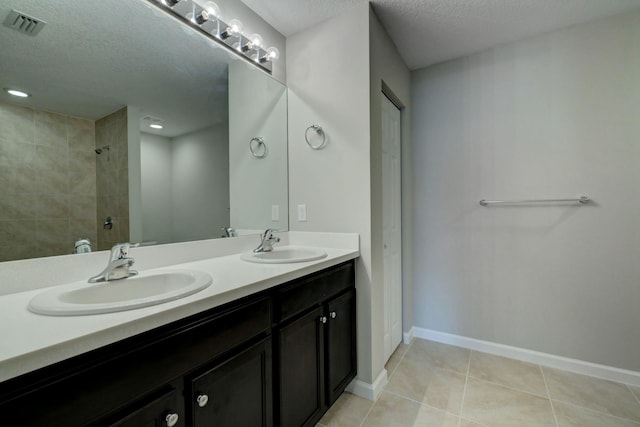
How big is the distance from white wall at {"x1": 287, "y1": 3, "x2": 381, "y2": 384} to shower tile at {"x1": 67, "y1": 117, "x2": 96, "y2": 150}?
1.13 metres

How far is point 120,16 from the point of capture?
116 cm

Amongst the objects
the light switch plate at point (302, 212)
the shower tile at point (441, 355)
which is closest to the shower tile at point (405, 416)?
the shower tile at point (441, 355)

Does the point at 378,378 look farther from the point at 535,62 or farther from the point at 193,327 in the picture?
the point at 535,62

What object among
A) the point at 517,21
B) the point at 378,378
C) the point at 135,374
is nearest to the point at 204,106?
the point at 135,374

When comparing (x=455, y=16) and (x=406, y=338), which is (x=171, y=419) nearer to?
(x=406, y=338)

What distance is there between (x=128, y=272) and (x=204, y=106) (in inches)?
38.3

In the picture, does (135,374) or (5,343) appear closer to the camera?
(5,343)

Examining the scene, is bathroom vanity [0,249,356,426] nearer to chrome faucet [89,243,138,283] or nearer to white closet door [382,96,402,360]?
chrome faucet [89,243,138,283]

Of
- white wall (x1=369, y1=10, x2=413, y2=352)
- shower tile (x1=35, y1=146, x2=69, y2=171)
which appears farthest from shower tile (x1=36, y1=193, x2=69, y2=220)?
white wall (x1=369, y1=10, x2=413, y2=352)

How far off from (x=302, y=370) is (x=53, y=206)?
120cm

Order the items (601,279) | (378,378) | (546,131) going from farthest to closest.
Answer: (546,131)
(601,279)
(378,378)

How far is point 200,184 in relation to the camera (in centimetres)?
152

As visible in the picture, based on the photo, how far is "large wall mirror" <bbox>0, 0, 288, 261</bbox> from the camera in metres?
0.93

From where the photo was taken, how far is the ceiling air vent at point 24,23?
903 millimetres
